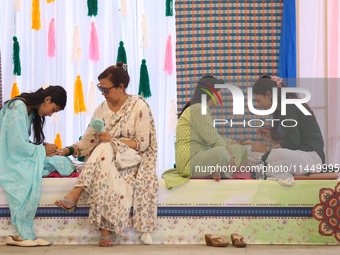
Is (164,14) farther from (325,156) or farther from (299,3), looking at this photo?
(325,156)

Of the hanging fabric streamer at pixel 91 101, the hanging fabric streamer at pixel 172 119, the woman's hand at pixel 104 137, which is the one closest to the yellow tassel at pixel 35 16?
the hanging fabric streamer at pixel 91 101

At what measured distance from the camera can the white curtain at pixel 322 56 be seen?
11.4ft

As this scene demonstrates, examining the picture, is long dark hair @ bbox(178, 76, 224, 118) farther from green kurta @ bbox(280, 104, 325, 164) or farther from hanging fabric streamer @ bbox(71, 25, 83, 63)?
hanging fabric streamer @ bbox(71, 25, 83, 63)

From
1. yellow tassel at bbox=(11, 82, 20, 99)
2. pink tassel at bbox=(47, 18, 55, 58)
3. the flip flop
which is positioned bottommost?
the flip flop

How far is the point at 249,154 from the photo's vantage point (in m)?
2.71

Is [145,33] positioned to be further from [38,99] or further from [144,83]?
[38,99]

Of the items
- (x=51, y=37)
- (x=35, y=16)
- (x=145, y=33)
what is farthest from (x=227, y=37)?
(x=35, y=16)

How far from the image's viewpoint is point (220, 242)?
243cm

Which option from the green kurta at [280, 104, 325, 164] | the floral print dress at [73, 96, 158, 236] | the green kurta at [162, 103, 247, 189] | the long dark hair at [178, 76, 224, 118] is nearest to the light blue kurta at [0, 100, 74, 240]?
the floral print dress at [73, 96, 158, 236]

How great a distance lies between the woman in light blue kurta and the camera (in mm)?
2482

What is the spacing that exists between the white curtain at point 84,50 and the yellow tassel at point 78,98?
76mm

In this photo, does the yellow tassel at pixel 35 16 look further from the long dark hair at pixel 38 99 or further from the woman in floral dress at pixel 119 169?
the woman in floral dress at pixel 119 169

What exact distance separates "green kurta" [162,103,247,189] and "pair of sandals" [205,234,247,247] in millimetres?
424

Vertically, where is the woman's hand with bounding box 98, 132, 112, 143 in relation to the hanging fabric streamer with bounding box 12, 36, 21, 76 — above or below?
below
